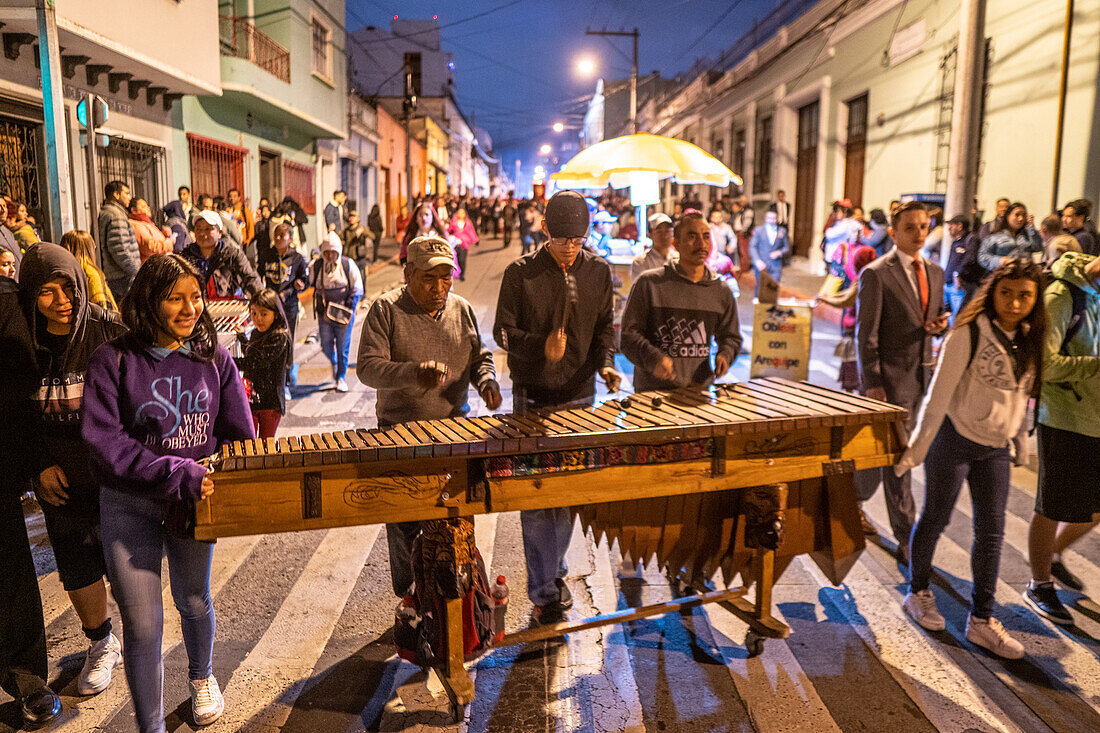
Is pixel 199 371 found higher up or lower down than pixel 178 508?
higher up

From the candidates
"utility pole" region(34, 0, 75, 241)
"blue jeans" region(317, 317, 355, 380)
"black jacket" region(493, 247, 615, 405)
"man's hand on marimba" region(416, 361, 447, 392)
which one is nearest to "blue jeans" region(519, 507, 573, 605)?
"black jacket" region(493, 247, 615, 405)

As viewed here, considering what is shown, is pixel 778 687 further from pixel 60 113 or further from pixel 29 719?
pixel 60 113

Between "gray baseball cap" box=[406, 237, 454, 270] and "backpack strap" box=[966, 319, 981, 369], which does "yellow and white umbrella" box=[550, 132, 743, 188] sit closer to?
"backpack strap" box=[966, 319, 981, 369]

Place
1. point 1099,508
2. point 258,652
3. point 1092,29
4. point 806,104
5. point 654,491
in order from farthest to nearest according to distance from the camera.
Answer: point 806,104 → point 1092,29 → point 1099,508 → point 258,652 → point 654,491

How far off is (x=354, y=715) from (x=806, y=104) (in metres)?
25.3

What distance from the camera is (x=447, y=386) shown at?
409 cm

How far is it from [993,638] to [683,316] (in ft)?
7.17

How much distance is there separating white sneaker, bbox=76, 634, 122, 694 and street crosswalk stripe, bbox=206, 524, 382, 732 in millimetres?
527

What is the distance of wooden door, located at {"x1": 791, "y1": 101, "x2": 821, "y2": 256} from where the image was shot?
2505 centimetres

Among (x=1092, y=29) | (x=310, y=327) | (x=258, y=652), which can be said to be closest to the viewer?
(x=258, y=652)

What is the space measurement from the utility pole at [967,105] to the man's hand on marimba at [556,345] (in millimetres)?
7735

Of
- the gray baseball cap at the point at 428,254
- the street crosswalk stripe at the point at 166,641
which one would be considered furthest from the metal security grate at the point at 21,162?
the gray baseball cap at the point at 428,254

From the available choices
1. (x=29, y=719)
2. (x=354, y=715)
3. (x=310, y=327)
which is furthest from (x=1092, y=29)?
(x=29, y=719)

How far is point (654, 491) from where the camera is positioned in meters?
3.68
